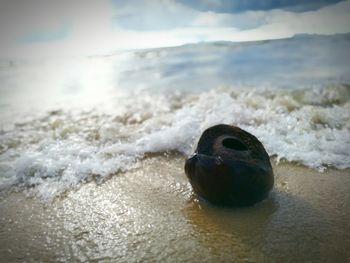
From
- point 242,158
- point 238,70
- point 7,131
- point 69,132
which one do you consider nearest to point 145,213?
point 242,158

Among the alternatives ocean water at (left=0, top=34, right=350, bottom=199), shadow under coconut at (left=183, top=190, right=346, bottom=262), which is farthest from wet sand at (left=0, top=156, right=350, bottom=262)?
ocean water at (left=0, top=34, right=350, bottom=199)

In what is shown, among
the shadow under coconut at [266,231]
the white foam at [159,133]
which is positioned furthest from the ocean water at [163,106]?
the shadow under coconut at [266,231]

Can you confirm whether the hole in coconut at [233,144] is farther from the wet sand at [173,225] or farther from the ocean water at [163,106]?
the ocean water at [163,106]

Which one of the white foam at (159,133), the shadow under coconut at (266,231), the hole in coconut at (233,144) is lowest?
the shadow under coconut at (266,231)

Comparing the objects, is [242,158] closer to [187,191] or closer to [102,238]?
[187,191]

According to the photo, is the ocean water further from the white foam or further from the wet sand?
the wet sand
